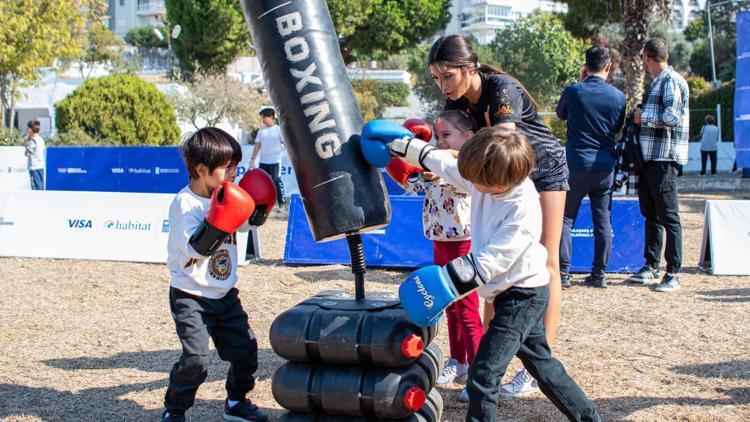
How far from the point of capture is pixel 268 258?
27.6 feet

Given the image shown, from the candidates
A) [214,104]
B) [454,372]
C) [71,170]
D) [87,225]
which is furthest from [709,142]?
[454,372]

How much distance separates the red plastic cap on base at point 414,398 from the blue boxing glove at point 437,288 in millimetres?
311

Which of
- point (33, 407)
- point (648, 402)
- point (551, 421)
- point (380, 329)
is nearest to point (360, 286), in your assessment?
point (380, 329)

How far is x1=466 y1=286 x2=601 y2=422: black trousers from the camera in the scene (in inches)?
121

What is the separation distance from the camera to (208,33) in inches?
1507

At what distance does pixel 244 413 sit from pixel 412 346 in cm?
112

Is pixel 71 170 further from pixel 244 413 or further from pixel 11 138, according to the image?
pixel 244 413

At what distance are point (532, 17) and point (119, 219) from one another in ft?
95.8

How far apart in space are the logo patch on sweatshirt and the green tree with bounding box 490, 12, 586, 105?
30.3 meters

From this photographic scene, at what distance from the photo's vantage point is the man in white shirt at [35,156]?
1423 centimetres

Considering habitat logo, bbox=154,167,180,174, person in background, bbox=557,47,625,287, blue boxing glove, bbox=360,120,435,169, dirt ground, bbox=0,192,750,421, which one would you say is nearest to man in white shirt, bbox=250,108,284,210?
habitat logo, bbox=154,167,180,174

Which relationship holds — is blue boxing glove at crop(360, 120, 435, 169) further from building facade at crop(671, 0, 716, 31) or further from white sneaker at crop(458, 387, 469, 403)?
building facade at crop(671, 0, 716, 31)

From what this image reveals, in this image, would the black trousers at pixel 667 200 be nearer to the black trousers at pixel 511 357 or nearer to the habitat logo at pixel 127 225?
the black trousers at pixel 511 357

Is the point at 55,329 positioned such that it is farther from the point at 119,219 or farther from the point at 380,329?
the point at 380,329
